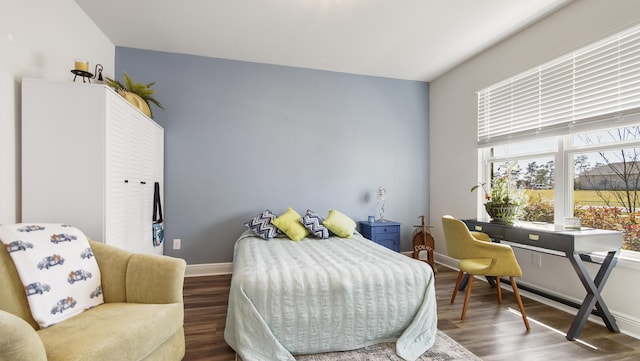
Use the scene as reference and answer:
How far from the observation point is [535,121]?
9.65 ft

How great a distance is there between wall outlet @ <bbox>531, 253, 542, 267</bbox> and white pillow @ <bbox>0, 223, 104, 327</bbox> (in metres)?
3.74

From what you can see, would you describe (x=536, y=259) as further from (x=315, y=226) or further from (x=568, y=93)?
(x=315, y=226)

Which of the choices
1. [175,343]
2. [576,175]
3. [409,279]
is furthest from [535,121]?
→ [175,343]

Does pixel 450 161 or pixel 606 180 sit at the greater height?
pixel 450 161

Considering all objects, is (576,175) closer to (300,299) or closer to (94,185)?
(300,299)

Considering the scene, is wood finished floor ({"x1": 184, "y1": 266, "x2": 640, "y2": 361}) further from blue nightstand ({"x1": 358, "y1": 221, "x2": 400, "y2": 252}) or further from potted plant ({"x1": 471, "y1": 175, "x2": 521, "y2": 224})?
blue nightstand ({"x1": 358, "y1": 221, "x2": 400, "y2": 252})

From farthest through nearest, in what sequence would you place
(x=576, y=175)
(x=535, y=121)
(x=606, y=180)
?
(x=535, y=121)
(x=576, y=175)
(x=606, y=180)

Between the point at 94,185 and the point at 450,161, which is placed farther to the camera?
the point at 450,161

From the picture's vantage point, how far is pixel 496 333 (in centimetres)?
221

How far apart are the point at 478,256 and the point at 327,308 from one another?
56.3 inches

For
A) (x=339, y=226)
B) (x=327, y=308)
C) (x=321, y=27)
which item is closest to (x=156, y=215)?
(x=339, y=226)

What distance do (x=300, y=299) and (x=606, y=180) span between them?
2.79 m

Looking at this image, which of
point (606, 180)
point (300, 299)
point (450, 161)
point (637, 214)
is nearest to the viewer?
point (300, 299)

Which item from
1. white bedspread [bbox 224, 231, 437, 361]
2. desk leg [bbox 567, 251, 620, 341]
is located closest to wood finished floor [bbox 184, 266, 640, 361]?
desk leg [bbox 567, 251, 620, 341]
